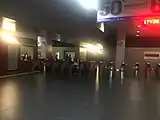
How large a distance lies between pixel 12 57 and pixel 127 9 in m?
A: 6.57

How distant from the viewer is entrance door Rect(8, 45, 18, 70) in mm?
10836

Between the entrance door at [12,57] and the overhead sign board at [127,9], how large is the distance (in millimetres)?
5545

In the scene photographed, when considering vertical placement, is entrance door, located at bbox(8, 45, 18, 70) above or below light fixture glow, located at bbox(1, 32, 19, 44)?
below

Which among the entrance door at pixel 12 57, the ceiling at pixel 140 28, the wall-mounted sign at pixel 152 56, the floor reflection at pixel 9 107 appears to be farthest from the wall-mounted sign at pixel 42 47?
the wall-mounted sign at pixel 152 56

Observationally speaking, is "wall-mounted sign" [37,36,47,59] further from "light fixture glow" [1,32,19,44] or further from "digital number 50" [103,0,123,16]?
"digital number 50" [103,0,123,16]

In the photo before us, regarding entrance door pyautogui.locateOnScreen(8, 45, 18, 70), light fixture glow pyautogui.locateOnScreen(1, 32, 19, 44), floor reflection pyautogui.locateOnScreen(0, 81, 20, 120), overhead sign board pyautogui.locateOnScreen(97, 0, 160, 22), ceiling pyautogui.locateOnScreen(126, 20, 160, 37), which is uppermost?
ceiling pyautogui.locateOnScreen(126, 20, 160, 37)

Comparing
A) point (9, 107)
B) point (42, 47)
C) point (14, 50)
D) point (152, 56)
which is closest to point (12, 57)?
point (14, 50)

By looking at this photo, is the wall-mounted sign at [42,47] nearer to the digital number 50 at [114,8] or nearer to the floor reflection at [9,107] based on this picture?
the digital number 50 at [114,8]

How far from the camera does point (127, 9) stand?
6492 millimetres

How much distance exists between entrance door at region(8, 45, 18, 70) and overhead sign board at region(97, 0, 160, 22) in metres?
5.55

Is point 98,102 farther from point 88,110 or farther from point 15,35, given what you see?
point 15,35

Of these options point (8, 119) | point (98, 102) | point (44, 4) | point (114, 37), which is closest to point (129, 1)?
point (44, 4)

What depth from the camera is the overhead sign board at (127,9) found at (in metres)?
6.06

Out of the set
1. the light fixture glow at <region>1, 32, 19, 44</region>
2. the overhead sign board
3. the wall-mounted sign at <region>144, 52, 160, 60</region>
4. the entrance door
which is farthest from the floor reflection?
the wall-mounted sign at <region>144, 52, 160, 60</region>
